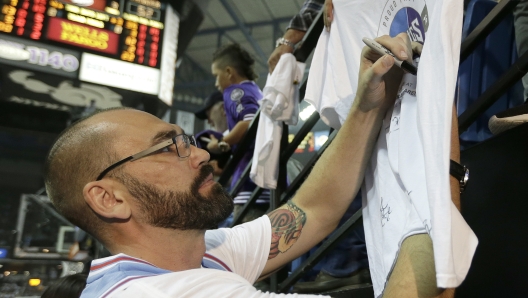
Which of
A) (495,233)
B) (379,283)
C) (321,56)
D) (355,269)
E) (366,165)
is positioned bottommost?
(355,269)

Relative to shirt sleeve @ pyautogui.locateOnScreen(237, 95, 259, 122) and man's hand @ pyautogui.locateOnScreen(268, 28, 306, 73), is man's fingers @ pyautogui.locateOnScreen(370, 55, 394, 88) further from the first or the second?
shirt sleeve @ pyautogui.locateOnScreen(237, 95, 259, 122)

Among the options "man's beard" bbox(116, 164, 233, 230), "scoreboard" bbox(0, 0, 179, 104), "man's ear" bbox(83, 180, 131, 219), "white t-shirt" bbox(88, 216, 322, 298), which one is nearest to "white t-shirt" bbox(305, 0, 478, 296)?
"white t-shirt" bbox(88, 216, 322, 298)

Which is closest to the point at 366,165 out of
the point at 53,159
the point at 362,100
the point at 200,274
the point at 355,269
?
the point at 362,100

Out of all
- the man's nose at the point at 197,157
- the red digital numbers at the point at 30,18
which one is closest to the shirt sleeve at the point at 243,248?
the man's nose at the point at 197,157

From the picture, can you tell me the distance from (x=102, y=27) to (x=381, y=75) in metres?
4.59

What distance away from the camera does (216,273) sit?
0.96m

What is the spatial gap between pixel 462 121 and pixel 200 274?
84 cm

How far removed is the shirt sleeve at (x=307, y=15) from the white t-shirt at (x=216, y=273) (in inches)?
41.7

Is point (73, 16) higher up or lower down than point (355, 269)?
higher up

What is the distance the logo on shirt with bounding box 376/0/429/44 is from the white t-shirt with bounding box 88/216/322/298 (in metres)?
0.71

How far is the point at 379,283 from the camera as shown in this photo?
1.16m

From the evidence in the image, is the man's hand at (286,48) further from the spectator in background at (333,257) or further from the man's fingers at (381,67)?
the man's fingers at (381,67)

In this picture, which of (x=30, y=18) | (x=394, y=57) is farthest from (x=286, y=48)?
(x=30, y=18)

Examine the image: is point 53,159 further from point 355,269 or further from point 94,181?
point 355,269
